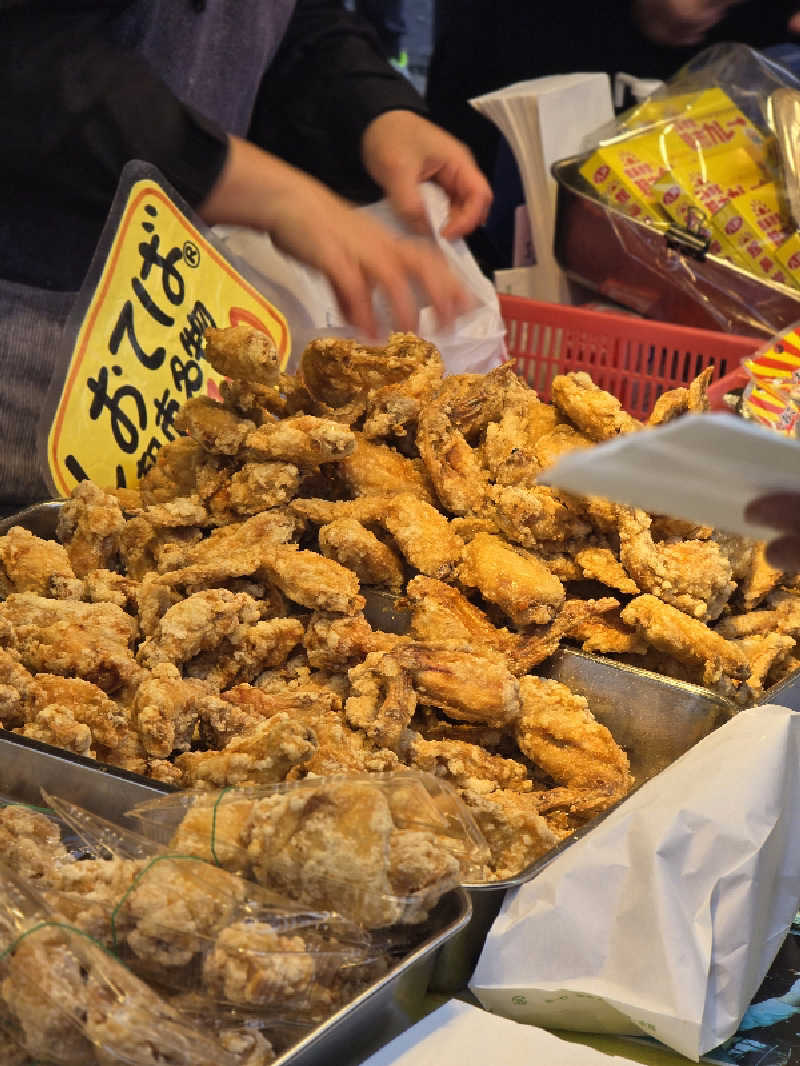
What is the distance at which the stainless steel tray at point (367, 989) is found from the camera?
1.11 m

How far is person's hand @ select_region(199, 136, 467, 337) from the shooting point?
2.53 m

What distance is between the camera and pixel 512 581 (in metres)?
1.89

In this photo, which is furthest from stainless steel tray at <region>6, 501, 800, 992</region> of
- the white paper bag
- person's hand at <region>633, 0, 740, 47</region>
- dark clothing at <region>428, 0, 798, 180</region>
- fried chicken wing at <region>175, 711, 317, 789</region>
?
dark clothing at <region>428, 0, 798, 180</region>

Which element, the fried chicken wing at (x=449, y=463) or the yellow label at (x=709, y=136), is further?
the yellow label at (x=709, y=136)

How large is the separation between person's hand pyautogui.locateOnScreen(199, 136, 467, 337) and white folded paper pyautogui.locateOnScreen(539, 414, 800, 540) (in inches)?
67.3

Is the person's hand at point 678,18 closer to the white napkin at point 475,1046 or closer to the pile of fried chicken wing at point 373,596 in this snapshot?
the pile of fried chicken wing at point 373,596

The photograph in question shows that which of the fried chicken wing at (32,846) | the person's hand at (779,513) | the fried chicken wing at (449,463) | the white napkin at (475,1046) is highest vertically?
the person's hand at (779,513)

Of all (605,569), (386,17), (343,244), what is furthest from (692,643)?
(386,17)

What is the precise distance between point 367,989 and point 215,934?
0.50 ft

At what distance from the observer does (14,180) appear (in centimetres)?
259

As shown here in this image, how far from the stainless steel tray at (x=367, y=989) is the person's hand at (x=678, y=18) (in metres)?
4.04

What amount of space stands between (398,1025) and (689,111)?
3106mm

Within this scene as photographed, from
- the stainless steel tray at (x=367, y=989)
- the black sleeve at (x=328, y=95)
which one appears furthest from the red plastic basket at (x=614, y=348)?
the stainless steel tray at (x=367, y=989)

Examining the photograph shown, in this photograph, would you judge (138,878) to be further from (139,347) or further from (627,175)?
(627,175)
